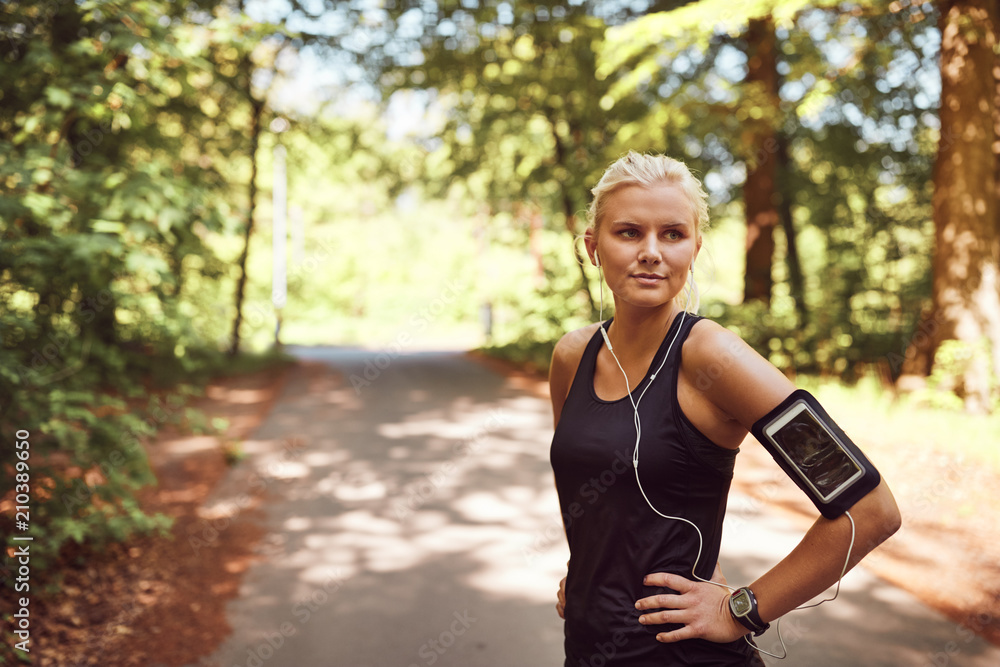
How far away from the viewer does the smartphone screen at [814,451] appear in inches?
57.9

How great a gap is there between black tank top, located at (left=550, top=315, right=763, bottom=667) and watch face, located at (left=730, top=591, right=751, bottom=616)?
0.10 meters

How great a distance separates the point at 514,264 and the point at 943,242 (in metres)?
29.9

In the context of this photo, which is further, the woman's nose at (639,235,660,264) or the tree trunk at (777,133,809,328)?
the tree trunk at (777,133,809,328)

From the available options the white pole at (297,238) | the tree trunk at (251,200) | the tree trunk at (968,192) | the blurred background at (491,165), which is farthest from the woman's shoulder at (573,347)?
Result: the white pole at (297,238)

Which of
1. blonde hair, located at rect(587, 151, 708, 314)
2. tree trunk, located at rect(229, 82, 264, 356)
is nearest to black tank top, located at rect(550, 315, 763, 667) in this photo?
blonde hair, located at rect(587, 151, 708, 314)

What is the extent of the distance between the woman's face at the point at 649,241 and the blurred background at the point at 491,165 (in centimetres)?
30

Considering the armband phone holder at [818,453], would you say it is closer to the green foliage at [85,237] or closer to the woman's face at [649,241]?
the woman's face at [649,241]

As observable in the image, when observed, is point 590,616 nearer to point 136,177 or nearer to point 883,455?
point 136,177

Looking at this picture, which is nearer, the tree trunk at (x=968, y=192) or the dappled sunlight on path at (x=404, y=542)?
the dappled sunlight on path at (x=404, y=542)

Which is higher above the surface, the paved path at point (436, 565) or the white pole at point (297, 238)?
the white pole at point (297, 238)

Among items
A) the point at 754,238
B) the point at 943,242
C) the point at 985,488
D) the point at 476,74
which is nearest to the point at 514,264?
the point at 476,74

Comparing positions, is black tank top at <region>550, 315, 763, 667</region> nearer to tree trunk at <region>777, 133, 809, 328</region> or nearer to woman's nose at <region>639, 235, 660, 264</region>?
woman's nose at <region>639, 235, 660, 264</region>

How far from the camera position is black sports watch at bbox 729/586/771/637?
1617mm

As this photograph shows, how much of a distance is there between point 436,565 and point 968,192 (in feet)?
27.6
